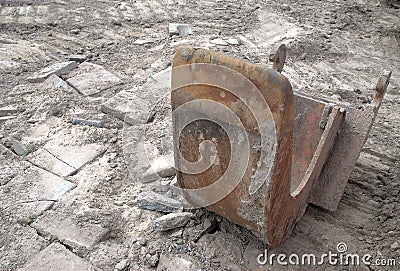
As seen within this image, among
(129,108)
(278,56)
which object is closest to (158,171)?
(129,108)

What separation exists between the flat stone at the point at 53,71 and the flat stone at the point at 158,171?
2406 millimetres

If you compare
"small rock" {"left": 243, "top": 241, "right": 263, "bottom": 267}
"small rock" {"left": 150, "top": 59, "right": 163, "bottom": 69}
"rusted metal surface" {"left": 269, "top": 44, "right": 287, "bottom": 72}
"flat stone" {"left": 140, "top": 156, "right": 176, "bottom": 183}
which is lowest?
"small rock" {"left": 150, "top": 59, "right": 163, "bottom": 69}

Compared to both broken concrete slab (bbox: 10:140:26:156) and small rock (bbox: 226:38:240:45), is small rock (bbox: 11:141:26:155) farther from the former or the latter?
small rock (bbox: 226:38:240:45)

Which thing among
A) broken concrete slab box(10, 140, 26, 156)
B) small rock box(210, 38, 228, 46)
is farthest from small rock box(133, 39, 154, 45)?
broken concrete slab box(10, 140, 26, 156)

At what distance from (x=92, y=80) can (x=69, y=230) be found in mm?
2715

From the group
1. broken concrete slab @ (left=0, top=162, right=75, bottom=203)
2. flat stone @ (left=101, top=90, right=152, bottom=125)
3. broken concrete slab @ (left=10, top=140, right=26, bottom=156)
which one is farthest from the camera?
flat stone @ (left=101, top=90, right=152, bottom=125)

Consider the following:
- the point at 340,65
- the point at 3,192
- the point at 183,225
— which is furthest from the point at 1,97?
the point at 340,65

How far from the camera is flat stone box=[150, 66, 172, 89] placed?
5516mm

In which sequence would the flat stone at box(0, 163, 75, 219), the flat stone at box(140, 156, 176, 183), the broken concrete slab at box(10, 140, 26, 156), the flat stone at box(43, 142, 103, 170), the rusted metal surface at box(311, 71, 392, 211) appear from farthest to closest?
the broken concrete slab at box(10, 140, 26, 156), the flat stone at box(43, 142, 103, 170), the flat stone at box(140, 156, 176, 183), the flat stone at box(0, 163, 75, 219), the rusted metal surface at box(311, 71, 392, 211)

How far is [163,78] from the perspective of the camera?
563 cm

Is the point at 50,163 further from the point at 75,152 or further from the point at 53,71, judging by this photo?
the point at 53,71

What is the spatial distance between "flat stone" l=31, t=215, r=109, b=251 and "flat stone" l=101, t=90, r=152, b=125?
1551 mm

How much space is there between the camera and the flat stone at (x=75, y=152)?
4.23 meters

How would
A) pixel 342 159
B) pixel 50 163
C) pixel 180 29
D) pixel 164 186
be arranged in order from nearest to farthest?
pixel 342 159, pixel 164 186, pixel 50 163, pixel 180 29
